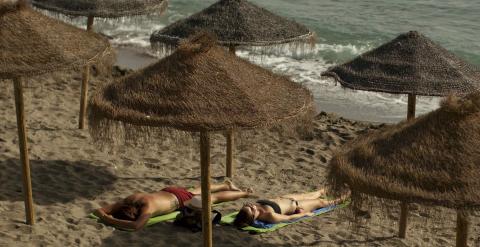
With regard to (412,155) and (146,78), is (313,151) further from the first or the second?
(412,155)

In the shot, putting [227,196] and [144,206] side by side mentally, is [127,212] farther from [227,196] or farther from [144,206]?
[227,196]

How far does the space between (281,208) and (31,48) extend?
3.23 meters

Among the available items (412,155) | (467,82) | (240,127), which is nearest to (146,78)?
(240,127)

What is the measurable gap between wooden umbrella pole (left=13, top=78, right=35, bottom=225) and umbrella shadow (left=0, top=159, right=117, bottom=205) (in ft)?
2.06

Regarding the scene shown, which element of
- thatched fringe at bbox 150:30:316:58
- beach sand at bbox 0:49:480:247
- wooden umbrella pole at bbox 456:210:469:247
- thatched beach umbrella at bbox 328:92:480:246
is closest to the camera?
thatched beach umbrella at bbox 328:92:480:246

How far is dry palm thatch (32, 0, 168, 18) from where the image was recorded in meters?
11.3

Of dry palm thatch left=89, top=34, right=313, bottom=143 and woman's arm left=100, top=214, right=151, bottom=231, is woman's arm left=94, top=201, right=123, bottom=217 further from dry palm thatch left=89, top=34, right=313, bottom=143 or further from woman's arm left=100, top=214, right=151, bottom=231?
dry palm thatch left=89, top=34, right=313, bottom=143

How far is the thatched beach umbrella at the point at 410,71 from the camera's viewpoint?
8180mm

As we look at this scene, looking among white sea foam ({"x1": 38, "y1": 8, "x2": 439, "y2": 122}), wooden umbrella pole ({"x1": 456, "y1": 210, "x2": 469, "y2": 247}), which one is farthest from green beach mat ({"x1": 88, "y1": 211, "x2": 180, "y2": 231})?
wooden umbrella pole ({"x1": 456, "y1": 210, "x2": 469, "y2": 247})

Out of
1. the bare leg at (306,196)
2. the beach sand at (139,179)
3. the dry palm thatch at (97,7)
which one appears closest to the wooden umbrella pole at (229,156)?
the beach sand at (139,179)

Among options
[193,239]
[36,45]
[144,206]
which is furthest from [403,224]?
[36,45]

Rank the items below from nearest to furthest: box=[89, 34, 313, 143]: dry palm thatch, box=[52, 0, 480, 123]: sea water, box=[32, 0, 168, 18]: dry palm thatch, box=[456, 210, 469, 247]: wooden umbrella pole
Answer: box=[456, 210, 469, 247]: wooden umbrella pole, box=[89, 34, 313, 143]: dry palm thatch, box=[32, 0, 168, 18]: dry palm thatch, box=[52, 0, 480, 123]: sea water

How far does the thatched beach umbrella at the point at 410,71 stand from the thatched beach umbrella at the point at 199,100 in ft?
4.04

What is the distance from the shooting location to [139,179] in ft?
32.8
